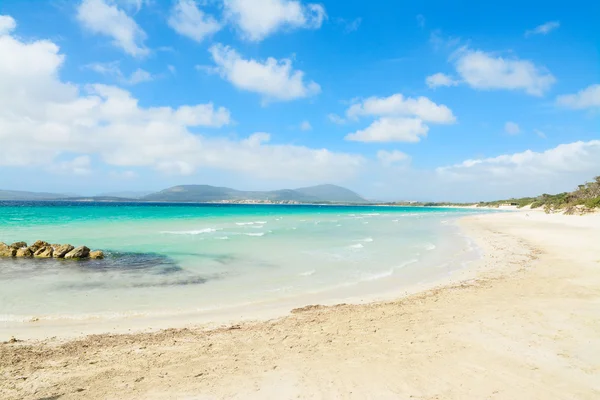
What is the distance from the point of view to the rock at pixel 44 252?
19438 mm

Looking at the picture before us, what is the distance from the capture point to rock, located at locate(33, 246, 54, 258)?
63.8 feet

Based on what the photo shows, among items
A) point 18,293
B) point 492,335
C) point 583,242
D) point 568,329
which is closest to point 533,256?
point 583,242

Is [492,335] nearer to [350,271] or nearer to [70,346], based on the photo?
[350,271]

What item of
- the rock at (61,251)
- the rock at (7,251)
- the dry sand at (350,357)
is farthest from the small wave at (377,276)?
the rock at (7,251)

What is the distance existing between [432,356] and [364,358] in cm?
141

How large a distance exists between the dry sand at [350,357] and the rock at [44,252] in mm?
14453

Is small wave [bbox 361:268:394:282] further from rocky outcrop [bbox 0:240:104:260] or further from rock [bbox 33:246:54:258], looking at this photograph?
rock [bbox 33:246:54:258]

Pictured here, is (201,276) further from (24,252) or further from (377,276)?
(24,252)

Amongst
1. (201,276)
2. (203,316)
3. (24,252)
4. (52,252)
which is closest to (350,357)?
(203,316)

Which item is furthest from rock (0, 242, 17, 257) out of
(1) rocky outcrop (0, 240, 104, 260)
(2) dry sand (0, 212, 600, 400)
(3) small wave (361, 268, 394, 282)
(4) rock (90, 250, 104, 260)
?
(3) small wave (361, 268, 394, 282)

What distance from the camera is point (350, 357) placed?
671 centimetres

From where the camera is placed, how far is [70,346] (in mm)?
7512

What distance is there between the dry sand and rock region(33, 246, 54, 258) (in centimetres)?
1445

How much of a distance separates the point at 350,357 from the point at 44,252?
20.9m
